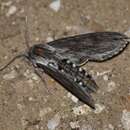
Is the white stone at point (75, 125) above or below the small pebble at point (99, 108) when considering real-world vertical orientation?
below

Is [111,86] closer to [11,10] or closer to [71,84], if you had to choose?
[71,84]

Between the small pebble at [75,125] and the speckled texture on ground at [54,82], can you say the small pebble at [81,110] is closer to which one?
the speckled texture on ground at [54,82]

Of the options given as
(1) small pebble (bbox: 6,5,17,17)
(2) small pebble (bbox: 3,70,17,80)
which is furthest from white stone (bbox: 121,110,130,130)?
(1) small pebble (bbox: 6,5,17,17)

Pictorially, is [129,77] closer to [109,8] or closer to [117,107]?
[117,107]

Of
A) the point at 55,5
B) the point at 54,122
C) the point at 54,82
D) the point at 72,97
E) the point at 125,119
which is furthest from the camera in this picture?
the point at 55,5

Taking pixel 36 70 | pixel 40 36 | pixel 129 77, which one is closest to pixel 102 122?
pixel 129 77

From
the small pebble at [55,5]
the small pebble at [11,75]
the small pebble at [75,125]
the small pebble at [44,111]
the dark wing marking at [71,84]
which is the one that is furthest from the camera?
the small pebble at [55,5]

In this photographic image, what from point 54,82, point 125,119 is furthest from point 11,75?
point 125,119

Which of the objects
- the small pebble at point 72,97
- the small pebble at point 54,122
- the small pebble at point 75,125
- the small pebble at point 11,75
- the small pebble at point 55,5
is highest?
the small pebble at point 55,5

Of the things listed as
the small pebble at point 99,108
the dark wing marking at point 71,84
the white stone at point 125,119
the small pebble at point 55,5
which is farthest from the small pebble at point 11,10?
the white stone at point 125,119
